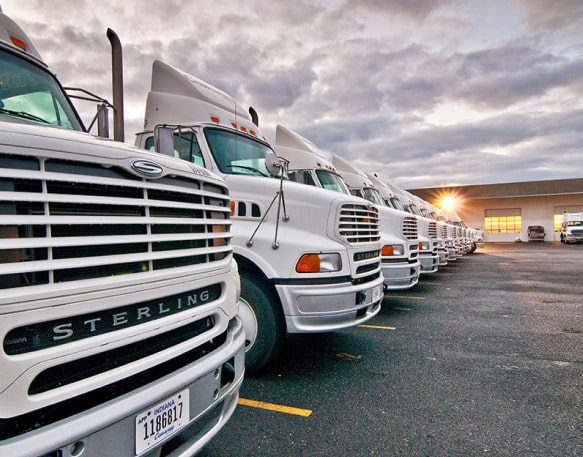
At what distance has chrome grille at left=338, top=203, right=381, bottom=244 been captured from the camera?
414 cm

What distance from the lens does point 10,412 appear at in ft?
4.38

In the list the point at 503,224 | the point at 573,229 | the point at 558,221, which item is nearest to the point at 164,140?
the point at 573,229

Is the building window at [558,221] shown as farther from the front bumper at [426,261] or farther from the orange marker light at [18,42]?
the orange marker light at [18,42]

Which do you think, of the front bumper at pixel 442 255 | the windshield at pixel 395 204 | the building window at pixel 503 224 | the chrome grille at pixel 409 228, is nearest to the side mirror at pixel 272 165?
the chrome grille at pixel 409 228

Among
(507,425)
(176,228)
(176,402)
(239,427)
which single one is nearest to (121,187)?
(176,228)

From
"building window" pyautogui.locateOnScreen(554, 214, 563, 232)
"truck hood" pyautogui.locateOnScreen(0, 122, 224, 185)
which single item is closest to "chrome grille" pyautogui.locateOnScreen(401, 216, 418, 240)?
"truck hood" pyautogui.locateOnScreen(0, 122, 224, 185)

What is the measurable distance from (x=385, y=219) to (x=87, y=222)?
6523 millimetres

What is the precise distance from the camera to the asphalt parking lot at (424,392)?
2857mm

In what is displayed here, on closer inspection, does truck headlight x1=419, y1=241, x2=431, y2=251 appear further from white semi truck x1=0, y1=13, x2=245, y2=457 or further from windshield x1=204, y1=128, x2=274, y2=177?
white semi truck x1=0, y1=13, x2=245, y2=457

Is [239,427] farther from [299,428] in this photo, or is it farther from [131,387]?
[131,387]

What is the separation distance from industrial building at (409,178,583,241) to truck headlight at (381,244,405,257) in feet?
132

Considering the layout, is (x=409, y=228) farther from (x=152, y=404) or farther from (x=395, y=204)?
(x=152, y=404)

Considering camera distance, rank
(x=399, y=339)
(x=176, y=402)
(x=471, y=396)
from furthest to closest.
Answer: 1. (x=399, y=339)
2. (x=471, y=396)
3. (x=176, y=402)

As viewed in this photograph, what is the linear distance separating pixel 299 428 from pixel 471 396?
5.62 feet
